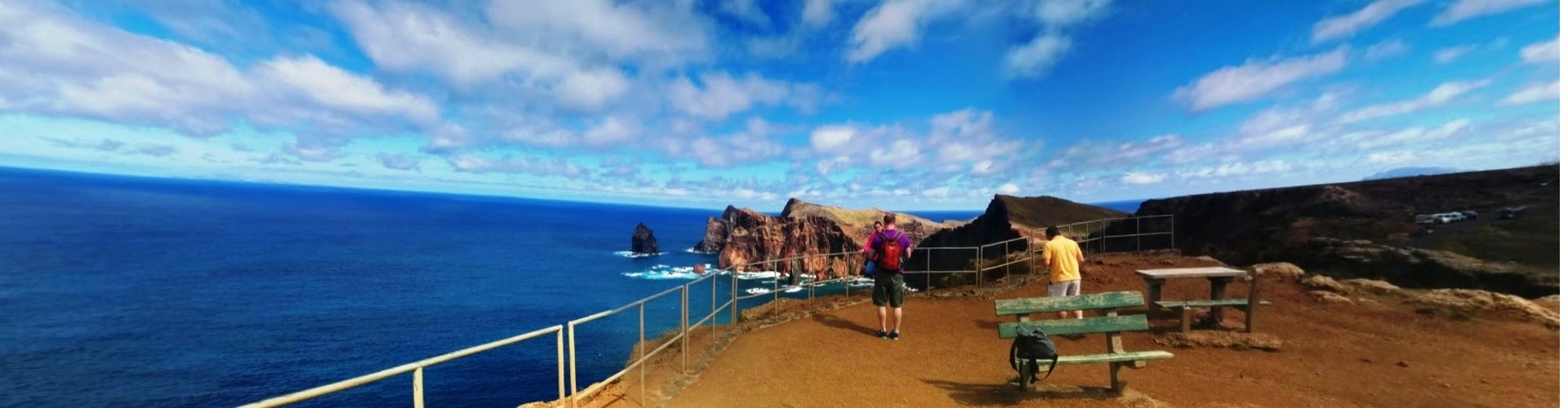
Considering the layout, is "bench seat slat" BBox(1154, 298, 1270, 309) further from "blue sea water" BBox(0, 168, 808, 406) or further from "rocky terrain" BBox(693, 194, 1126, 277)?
"rocky terrain" BBox(693, 194, 1126, 277)

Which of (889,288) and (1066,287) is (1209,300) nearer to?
(1066,287)

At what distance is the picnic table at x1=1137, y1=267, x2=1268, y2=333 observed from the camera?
8352 millimetres

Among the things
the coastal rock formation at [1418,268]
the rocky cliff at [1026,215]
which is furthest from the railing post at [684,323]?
the rocky cliff at [1026,215]

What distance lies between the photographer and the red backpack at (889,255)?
838 centimetres

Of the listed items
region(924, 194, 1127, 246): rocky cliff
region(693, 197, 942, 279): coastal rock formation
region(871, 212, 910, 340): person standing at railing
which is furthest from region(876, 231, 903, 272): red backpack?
region(693, 197, 942, 279): coastal rock formation

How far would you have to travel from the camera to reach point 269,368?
31281mm

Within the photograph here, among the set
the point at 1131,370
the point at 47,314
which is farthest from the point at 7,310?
the point at 1131,370

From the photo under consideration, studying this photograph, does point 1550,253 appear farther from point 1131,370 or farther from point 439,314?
point 439,314

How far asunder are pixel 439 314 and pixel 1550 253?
176 ft

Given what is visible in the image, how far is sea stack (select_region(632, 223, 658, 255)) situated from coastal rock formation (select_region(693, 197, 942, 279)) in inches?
644

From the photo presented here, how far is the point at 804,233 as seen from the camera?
8369cm

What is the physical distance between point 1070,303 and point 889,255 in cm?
258

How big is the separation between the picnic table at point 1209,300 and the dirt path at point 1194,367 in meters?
0.48

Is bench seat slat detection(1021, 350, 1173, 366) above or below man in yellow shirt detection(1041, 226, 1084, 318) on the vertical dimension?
below
